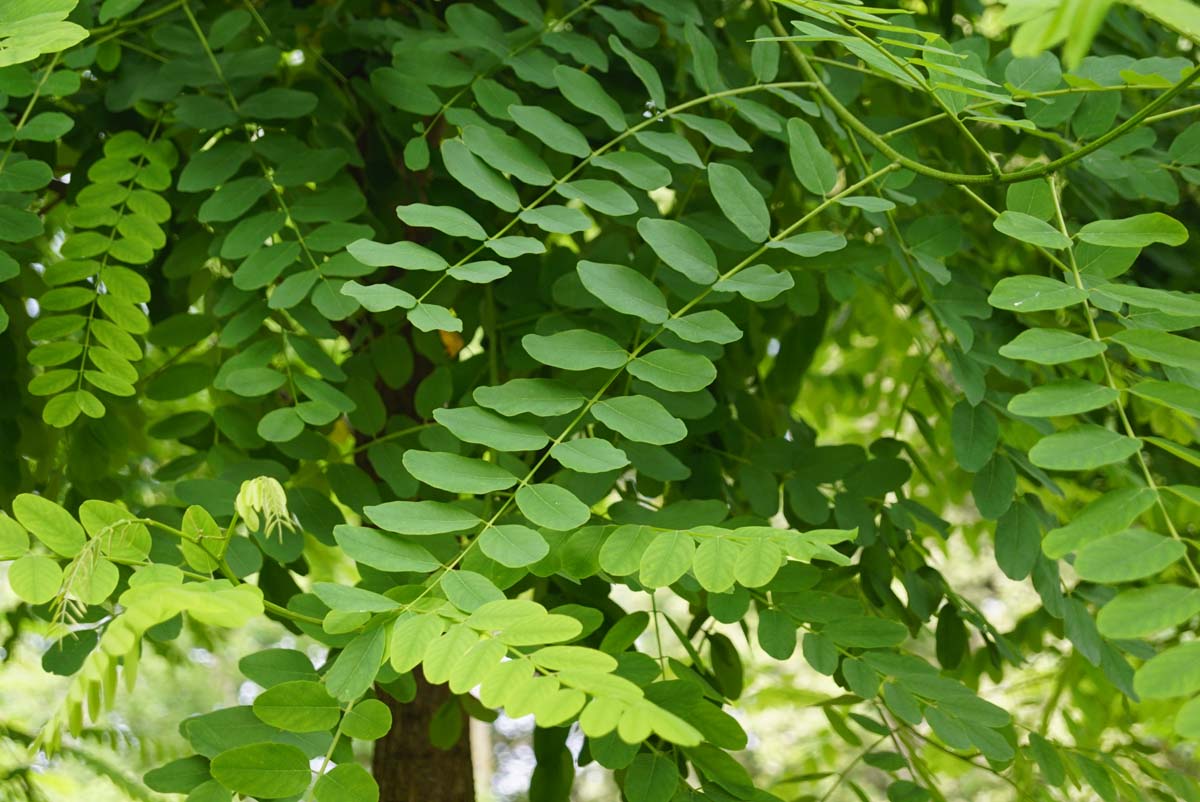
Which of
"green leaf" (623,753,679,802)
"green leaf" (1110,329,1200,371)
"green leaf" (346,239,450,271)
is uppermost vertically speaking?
"green leaf" (1110,329,1200,371)

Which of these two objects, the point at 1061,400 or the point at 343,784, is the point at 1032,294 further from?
the point at 343,784

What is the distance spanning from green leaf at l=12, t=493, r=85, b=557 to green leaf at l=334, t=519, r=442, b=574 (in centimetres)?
11

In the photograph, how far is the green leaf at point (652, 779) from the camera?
1.91 ft

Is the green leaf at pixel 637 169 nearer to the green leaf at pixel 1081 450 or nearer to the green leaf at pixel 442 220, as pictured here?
the green leaf at pixel 442 220

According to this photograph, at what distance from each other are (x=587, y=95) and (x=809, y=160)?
140 mm

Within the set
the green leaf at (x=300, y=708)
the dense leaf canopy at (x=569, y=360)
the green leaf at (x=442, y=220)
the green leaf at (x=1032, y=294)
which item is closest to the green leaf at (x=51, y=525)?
the dense leaf canopy at (x=569, y=360)

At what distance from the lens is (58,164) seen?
90 cm

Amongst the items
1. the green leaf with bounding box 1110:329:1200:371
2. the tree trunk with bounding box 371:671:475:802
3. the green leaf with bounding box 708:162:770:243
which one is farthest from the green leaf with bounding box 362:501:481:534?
the tree trunk with bounding box 371:671:475:802

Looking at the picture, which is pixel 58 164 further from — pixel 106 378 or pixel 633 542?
pixel 633 542

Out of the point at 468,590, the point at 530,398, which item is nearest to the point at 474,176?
the point at 530,398

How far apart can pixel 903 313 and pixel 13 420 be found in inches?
39.8

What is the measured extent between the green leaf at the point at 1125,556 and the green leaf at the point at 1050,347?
98mm

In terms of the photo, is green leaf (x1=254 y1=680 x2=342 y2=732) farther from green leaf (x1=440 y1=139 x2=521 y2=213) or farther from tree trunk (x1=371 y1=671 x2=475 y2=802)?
tree trunk (x1=371 y1=671 x2=475 y2=802)

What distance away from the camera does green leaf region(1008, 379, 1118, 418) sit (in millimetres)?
490
